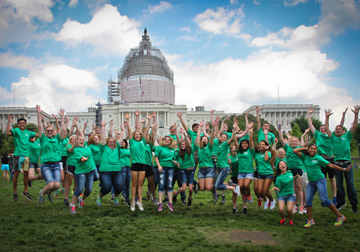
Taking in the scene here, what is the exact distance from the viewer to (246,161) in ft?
30.6

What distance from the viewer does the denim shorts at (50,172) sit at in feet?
32.1

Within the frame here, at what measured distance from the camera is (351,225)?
8047 millimetres

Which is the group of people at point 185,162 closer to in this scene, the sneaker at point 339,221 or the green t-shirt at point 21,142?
the green t-shirt at point 21,142

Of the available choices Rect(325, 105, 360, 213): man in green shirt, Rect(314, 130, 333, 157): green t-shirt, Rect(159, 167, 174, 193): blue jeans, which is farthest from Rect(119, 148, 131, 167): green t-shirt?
Rect(325, 105, 360, 213): man in green shirt

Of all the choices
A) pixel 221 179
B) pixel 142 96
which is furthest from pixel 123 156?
pixel 142 96

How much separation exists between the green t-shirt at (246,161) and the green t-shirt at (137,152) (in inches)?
109

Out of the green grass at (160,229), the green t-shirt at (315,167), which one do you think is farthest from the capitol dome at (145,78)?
the green t-shirt at (315,167)

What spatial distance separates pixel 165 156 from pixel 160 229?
9.40 ft

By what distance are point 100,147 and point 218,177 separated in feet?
12.5

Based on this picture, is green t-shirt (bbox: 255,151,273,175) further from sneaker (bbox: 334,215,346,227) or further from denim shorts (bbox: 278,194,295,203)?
sneaker (bbox: 334,215,346,227)

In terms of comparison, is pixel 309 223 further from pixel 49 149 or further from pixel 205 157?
pixel 49 149

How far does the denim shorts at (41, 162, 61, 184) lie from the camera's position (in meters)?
9.80

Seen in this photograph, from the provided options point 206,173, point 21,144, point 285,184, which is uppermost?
point 21,144

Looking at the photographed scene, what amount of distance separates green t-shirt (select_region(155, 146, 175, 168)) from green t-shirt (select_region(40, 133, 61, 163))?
119 inches
